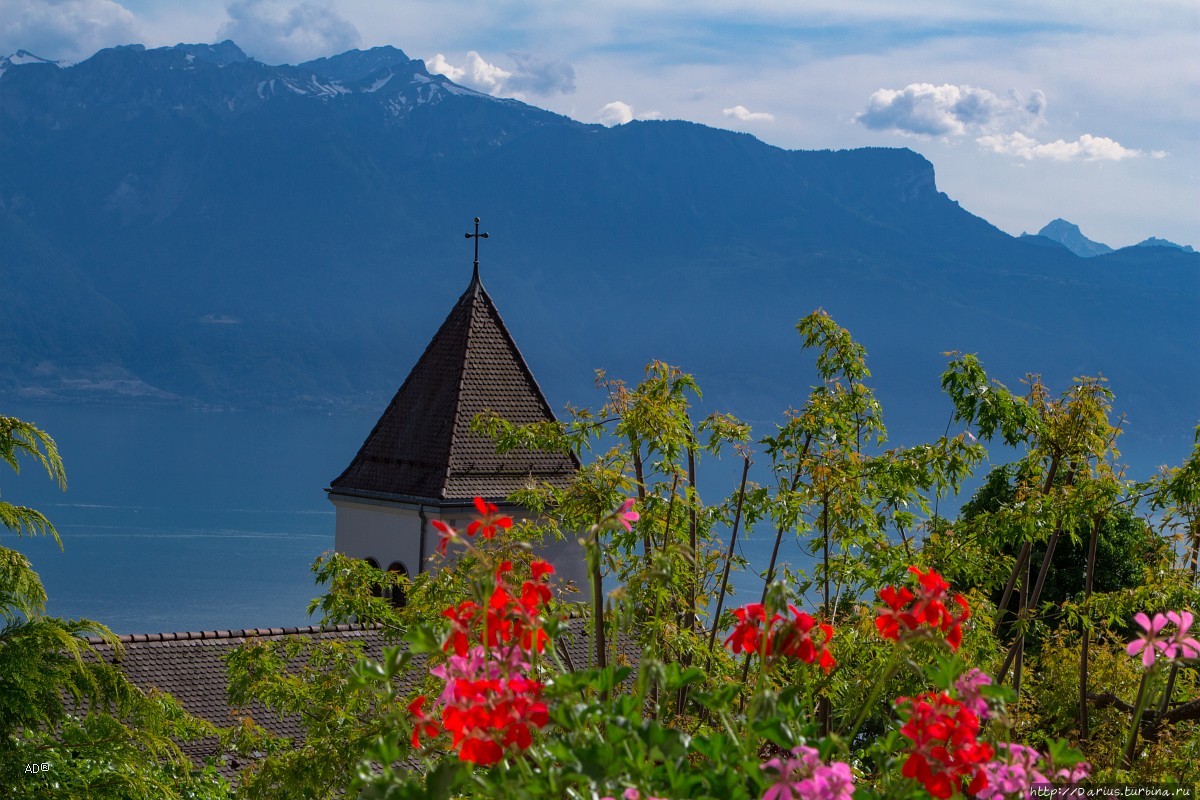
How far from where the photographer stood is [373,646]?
1909cm

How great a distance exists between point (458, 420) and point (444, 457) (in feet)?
2.29

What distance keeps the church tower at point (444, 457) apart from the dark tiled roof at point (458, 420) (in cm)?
2

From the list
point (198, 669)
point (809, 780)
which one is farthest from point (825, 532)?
point (198, 669)

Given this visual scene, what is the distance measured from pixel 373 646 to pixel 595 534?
16038 millimetres

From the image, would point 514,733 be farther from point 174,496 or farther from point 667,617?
point 174,496

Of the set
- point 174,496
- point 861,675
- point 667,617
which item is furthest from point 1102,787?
point 174,496

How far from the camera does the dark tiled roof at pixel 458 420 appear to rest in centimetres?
2430

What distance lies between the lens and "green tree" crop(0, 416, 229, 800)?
9.80m

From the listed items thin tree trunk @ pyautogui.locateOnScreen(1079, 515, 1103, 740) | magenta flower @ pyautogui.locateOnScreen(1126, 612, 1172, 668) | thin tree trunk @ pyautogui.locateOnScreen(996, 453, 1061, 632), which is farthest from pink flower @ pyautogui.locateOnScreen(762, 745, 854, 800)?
thin tree trunk @ pyautogui.locateOnScreen(996, 453, 1061, 632)

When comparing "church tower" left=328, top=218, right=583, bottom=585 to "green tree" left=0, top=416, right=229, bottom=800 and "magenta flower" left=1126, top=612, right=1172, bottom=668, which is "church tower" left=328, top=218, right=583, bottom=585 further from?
"magenta flower" left=1126, top=612, right=1172, bottom=668

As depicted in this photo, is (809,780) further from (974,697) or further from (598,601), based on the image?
(598,601)

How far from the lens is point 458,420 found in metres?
24.8

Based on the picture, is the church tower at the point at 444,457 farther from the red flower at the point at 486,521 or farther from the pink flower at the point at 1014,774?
the pink flower at the point at 1014,774

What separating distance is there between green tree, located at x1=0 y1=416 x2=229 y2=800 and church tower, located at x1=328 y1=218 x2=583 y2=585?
12604 mm
